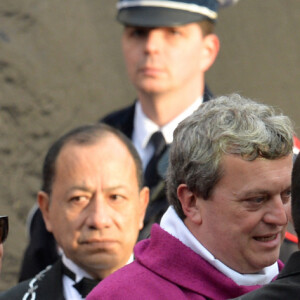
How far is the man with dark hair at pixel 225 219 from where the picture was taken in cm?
286

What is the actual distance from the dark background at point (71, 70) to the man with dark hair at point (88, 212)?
185cm

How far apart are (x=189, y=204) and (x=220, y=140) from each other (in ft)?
0.65

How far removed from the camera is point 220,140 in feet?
9.44

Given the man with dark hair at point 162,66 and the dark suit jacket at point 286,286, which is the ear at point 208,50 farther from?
the dark suit jacket at point 286,286

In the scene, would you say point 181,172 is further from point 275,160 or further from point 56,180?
point 56,180

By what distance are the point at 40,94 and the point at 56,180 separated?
200 cm

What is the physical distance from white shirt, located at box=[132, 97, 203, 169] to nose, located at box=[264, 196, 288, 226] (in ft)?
5.48

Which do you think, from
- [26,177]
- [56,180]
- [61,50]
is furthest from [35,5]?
[56,180]

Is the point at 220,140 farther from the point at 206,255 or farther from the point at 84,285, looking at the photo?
the point at 84,285

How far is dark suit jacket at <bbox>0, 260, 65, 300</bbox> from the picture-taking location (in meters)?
3.75

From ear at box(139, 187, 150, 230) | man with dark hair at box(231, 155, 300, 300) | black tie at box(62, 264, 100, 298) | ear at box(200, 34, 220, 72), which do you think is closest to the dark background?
ear at box(200, 34, 220, 72)

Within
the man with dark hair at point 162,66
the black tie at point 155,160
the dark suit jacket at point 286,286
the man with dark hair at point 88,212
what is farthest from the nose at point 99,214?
the dark suit jacket at point 286,286

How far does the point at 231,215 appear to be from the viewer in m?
2.88

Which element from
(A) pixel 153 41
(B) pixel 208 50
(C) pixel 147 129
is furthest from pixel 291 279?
(B) pixel 208 50
